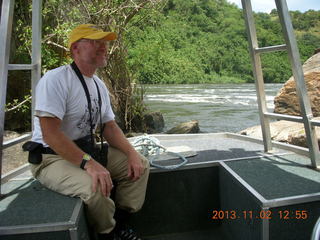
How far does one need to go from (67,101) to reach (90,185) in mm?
451

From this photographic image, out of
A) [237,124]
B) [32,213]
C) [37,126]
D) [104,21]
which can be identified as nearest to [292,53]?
[37,126]

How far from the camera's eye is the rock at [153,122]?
26.2 feet

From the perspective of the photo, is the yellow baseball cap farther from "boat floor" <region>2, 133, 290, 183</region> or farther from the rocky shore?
the rocky shore

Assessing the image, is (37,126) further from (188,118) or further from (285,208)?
(188,118)

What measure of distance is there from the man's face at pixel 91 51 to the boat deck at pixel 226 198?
75 cm

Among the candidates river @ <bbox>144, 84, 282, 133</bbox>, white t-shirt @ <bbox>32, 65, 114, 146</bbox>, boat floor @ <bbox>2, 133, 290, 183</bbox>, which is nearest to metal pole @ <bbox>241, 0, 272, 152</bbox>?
boat floor @ <bbox>2, 133, 290, 183</bbox>

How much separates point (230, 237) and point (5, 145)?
1.41 meters

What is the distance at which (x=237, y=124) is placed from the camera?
1209cm

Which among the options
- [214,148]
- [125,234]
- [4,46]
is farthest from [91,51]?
[214,148]

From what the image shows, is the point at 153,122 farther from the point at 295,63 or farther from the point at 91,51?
the point at 91,51

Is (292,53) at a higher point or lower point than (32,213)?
higher

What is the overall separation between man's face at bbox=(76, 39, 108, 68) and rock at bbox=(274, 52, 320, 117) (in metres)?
5.79

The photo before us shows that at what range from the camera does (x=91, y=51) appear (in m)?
1.83

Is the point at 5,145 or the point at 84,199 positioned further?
the point at 5,145
